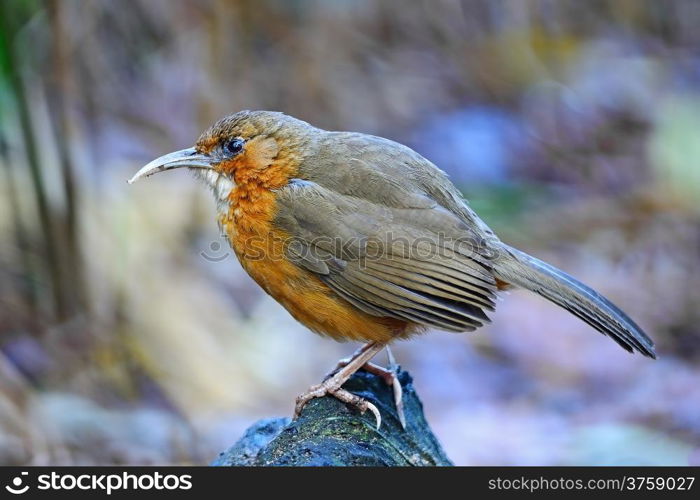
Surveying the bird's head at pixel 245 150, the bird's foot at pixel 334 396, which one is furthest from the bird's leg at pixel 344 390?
the bird's head at pixel 245 150

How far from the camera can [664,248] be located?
754 cm

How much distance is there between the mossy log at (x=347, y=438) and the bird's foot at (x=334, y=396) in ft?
0.08

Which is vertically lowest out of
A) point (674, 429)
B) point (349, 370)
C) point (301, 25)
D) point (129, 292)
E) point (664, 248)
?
point (349, 370)

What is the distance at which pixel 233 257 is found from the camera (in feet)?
23.7

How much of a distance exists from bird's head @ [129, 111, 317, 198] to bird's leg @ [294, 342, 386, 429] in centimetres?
83

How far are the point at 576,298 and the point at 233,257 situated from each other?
12.3 ft

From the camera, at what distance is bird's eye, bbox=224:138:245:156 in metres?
4.22

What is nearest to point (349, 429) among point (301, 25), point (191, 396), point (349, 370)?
point (349, 370)

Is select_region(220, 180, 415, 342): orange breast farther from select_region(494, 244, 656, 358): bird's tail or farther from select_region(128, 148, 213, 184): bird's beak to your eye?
select_region(494, 244, 656, 358): bird's tail

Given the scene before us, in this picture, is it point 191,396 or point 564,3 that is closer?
point 191,396

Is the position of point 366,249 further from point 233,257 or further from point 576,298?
point 233,257

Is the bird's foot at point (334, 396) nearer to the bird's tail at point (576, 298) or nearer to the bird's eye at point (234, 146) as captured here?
the bird's tail at point (576, 298)
